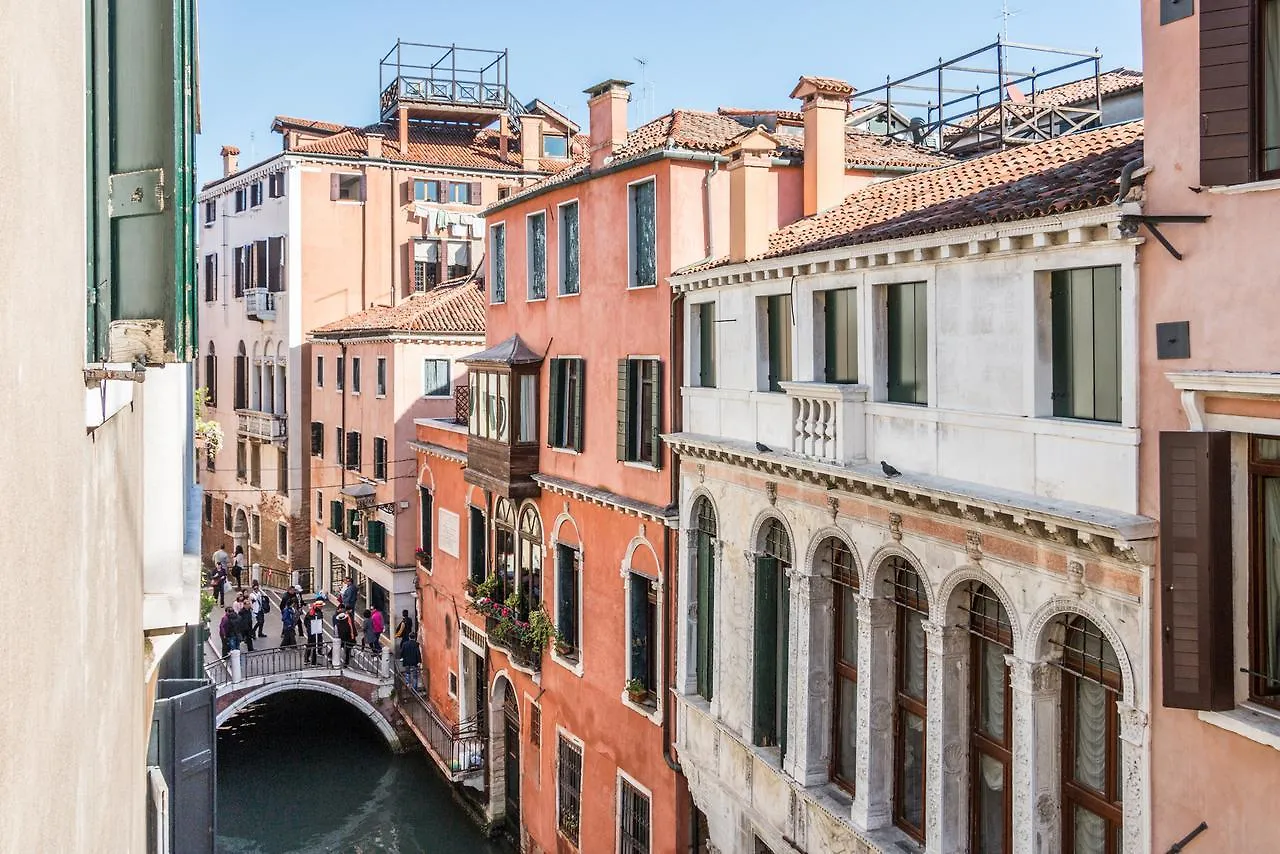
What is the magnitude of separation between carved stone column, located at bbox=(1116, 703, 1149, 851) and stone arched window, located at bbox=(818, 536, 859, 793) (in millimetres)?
3707

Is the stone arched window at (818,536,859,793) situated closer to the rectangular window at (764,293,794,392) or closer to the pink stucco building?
the rectangular window at (764,293,794,392)

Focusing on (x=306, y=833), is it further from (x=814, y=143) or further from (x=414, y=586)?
(x=814, y=143)

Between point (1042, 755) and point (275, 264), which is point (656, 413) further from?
point (275, 264)

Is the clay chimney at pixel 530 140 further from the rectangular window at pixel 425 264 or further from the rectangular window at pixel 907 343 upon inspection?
the rectangular window at pixel 907 343

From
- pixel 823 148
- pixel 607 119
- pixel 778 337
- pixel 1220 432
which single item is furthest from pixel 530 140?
pixel 1220 432

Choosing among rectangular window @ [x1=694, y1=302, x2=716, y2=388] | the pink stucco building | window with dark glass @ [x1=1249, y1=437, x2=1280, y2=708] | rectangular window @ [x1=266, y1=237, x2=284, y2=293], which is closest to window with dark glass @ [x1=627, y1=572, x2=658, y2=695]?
rectangular window @ [x1=694, y1=302, x2=716, y2=388]

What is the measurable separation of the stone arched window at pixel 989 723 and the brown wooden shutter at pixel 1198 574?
2063 millimetres

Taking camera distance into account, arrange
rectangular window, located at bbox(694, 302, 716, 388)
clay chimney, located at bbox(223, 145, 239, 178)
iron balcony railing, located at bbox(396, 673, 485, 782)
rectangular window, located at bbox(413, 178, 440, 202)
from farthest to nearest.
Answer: clay chimney, located at bbox(223, 145, 239, 178) < rectangular window, located at bbox(413, 178, 440, 202) < iron balcony railing, located at bbox(396, 673, 485, 782) < rectangular window, located at bbox(694, 302, 716, 388)

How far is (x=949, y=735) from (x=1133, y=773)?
213cm

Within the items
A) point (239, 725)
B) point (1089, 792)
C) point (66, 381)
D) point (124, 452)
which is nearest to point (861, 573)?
point (1089, 792)

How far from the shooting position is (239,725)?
27.5 m

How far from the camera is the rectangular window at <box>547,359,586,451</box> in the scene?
18359 millimetres

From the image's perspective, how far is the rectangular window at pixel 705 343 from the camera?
47.7 ft

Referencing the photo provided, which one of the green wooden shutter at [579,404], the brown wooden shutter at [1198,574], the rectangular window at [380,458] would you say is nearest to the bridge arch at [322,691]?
the rectangular window at [380,458]
